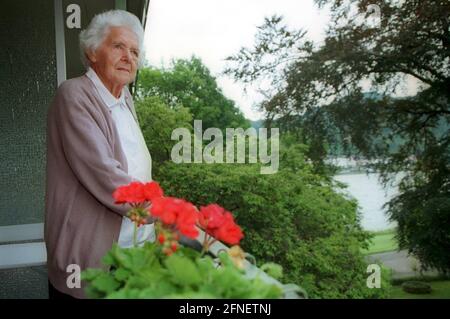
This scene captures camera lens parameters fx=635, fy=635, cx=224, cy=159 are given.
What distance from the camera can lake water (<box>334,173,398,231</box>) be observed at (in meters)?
3.55

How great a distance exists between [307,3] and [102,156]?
6.63ft

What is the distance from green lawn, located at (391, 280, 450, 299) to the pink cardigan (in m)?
2.07

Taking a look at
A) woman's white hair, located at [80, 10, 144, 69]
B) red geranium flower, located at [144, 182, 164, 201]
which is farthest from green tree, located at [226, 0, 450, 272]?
red geranium flower, located at [144, 182, 164, 201]

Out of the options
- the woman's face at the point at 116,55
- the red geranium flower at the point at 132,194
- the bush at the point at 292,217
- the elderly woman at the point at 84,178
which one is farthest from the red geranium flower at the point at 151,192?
the bush at the point at 292,217

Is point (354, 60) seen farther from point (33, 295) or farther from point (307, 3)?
point (33, 295)

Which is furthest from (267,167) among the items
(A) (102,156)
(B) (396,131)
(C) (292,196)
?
(A) (102,156)

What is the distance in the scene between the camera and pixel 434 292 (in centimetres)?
352

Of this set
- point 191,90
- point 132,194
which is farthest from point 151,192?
point 191,90

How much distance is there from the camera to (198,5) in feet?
11.9

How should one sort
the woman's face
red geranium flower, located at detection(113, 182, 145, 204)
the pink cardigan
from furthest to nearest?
the woman's face → the pink cardigan → red geranium flower, located at detection(113, 182, 145, 204)

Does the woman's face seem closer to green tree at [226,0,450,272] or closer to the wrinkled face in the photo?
the wrinkled face

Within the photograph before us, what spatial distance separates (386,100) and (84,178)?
6.89 feet

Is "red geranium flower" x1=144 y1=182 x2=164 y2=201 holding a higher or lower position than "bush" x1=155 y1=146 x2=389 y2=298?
higher
